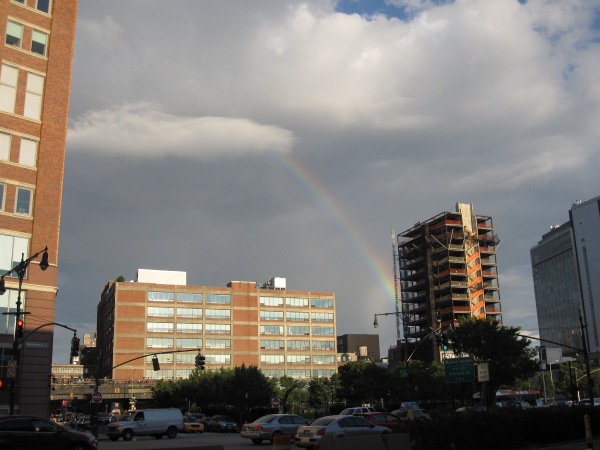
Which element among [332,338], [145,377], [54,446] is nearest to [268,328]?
[332,338]

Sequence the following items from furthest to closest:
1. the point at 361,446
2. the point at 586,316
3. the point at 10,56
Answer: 1. the point at 586,316
2. the point at 10,56
3. the point at 361,446

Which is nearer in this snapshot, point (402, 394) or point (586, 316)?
point (402, 394)

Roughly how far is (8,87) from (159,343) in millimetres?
Answer: 85538

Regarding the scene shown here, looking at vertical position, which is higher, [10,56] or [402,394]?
[10,56]

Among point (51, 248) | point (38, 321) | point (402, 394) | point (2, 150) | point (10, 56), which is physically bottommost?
point (402, 394)

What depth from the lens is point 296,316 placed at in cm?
14325

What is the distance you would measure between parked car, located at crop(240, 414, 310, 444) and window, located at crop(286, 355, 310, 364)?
338ft

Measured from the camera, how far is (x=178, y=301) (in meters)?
131

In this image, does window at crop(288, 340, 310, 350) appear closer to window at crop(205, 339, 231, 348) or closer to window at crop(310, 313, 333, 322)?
window at crop(310, 313, 333, 322)

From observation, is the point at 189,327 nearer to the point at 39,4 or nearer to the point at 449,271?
the point at 449,271

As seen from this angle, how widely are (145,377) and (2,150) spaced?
272 feet

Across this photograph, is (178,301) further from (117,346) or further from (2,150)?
(2,150)

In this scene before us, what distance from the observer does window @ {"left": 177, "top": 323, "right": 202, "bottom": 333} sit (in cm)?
12975

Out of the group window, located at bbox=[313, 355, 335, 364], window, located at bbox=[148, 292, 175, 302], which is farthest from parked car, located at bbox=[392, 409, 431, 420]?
window, located at bbox=[313, 355, 335, 364]
